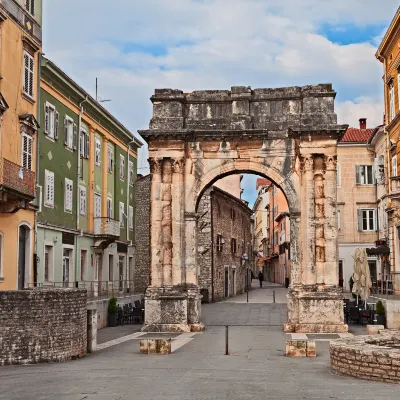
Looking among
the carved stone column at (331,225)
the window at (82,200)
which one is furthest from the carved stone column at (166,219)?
the window at (82,200)

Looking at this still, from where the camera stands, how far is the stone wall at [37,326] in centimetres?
1512

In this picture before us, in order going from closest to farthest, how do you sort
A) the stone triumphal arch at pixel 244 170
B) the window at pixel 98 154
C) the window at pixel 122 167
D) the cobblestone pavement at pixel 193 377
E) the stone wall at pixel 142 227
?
the cobblestone pavement at pixel 193 377 < the stone triumphal arch at pixel 244 170 < the window at pixel 98 154 < the window at pixel 122 167 < the stone wall at pixel 142 227

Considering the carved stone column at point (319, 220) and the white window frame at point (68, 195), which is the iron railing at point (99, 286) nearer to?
the white window frame at point (68, 195)

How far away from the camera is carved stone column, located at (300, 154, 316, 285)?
73.7 feet

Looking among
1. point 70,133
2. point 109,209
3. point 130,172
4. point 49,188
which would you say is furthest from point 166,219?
point 130,172

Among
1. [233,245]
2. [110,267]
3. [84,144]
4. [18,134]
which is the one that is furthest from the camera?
[233,245]

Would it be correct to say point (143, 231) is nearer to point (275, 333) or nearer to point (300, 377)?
point (275, 333)

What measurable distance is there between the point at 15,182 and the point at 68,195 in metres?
8.90

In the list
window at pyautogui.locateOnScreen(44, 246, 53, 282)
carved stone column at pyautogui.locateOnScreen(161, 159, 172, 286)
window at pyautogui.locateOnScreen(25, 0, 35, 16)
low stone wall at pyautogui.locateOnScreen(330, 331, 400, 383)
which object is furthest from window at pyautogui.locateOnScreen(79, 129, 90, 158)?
low stone wall at pyautogui.locateOnScreen(330, 331, 400, 383)

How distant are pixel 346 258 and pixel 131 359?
29.2 m

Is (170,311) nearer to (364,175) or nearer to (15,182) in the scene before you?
(15,182)

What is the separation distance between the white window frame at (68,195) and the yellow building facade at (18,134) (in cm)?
496

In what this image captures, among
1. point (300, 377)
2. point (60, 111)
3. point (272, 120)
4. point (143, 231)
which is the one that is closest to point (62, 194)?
point (60, 111)

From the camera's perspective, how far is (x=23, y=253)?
82.9 feet
